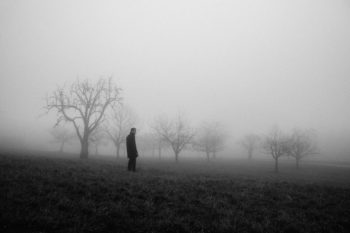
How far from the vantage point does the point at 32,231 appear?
487 cm

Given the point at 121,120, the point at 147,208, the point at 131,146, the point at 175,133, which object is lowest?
the point at 147,208

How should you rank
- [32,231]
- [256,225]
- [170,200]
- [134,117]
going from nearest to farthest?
[32,231]
[256,225]
[170,200]
[134,117]

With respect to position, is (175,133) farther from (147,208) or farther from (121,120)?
(147,208)

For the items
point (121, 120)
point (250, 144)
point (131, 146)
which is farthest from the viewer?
point (250, 144)

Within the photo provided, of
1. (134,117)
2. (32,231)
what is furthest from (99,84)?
(32,231)

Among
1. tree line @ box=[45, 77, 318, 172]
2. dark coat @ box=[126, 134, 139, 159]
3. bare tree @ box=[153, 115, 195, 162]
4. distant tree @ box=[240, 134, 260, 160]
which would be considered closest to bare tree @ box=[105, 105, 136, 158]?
tree line @ box=[45, 77, 318, 172]

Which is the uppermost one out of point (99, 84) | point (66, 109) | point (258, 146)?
point (99, 84)

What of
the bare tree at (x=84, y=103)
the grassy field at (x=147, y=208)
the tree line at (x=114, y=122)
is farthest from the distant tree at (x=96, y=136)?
the grassy field at (x=147, y=208)

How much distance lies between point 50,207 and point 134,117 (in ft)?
159

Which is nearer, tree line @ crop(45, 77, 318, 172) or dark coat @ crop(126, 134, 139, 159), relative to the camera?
dark coat @ crop(126, 134, 139, 159)

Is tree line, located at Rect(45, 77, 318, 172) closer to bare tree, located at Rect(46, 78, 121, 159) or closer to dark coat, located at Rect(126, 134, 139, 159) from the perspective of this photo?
bare tree, located at Rect(46, 78, 121, 159)

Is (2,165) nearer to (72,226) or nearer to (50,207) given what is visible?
(50,207)

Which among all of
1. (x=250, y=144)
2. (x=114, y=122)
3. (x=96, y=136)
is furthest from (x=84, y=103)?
(x=250, y=144)

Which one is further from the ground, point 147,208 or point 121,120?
point 121,120
